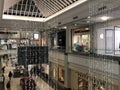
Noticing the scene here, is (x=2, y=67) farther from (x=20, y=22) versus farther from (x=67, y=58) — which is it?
(x=67, y=58)

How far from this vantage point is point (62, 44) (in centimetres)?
1733

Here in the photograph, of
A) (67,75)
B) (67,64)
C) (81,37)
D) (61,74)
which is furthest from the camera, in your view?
(81,37)

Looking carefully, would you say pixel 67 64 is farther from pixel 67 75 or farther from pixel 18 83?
pixel 18 83

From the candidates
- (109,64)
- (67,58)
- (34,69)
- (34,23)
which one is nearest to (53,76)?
(34,69)

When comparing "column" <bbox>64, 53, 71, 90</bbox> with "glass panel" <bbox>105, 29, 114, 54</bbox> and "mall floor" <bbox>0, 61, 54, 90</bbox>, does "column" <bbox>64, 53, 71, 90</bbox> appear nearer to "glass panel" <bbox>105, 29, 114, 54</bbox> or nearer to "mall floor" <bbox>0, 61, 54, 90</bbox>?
"mall floor" <bbox>0, 61, 54, 90</bbox>

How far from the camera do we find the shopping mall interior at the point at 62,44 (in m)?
9.78

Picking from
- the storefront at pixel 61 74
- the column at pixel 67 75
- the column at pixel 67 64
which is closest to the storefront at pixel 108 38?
the column at pixel 67 64

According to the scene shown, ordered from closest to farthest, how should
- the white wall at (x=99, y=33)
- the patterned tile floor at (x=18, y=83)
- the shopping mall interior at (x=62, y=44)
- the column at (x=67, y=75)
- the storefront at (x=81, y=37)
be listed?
the shopping mall interior at (x=62, y=44) → the white wall at (x=99, y=33) → the column at (x=67, y=75) → the patterned tile floor at (x=18, y=83) → the storefront at (x=81, y=37)

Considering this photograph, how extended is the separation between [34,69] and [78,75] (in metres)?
4.73

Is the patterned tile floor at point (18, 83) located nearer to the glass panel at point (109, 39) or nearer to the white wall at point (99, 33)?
the white wall at point (99, 33)

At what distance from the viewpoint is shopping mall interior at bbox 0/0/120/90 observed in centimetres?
978

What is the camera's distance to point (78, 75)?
543 inches

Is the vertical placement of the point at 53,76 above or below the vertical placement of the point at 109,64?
below

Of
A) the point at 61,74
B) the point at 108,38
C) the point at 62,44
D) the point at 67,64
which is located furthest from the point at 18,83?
the point at 108,38
